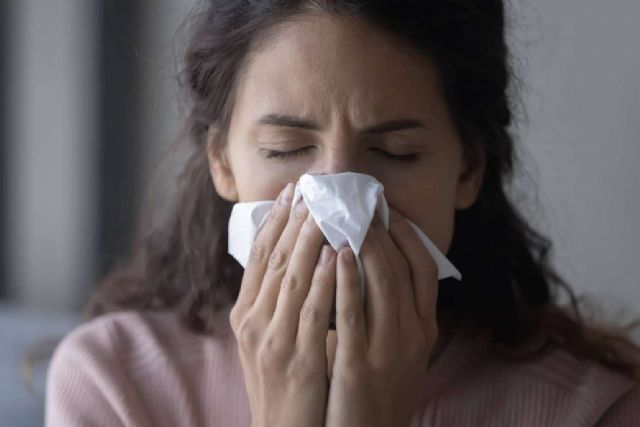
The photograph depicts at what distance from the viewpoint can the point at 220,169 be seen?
1317 mm

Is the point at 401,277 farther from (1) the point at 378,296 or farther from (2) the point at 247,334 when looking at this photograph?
(2) the point at 247,334

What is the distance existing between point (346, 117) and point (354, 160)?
2.2 inches

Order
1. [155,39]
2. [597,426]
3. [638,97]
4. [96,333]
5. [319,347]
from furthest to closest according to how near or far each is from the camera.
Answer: [155,39] < [638,97] < [96,333] < [597,426] < [319,347]

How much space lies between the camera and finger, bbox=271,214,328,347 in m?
1.06

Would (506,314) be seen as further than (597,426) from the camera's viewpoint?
Yes

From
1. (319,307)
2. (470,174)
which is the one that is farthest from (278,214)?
(470,174)

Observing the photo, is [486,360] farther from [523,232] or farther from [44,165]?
[44,165]

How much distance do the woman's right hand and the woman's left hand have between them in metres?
0.02

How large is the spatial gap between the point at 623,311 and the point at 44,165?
59.3 inches

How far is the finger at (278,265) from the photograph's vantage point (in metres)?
1.08

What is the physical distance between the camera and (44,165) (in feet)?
7.72

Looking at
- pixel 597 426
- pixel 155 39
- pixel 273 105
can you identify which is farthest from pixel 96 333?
pixel 155 39

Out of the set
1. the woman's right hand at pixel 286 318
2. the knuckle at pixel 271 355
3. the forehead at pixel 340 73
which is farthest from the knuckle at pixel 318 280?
the forehead at pixel 340 73

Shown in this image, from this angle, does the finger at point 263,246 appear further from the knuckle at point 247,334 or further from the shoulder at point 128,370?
the shoulder at point 128,370
